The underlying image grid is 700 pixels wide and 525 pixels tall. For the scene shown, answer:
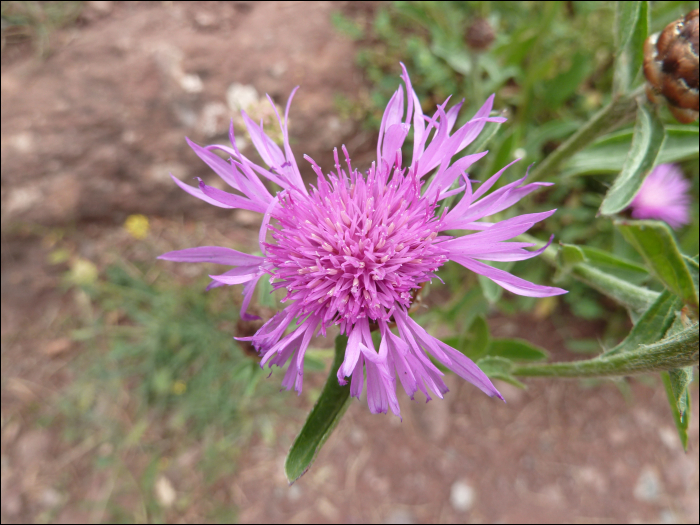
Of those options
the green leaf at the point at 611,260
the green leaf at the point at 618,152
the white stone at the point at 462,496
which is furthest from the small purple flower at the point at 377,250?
the white stone at the point at 462,496

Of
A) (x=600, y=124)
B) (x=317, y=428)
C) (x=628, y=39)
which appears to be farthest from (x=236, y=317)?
(x=628, y=39)

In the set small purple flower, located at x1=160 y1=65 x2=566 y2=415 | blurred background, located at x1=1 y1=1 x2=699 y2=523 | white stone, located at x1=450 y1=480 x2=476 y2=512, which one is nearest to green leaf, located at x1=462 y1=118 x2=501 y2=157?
small purple flower, located at x1=160 y1=65 x2=566 y2=415

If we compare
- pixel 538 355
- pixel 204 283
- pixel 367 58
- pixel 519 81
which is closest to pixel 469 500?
pixel 538 355

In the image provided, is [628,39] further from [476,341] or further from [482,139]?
[476,341]

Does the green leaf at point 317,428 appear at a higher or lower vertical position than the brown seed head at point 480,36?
lower

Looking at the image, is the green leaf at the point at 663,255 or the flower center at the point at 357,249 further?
the flower center at the point at 357,249

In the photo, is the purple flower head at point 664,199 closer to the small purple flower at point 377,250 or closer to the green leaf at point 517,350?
the green leaf at point 517,350
